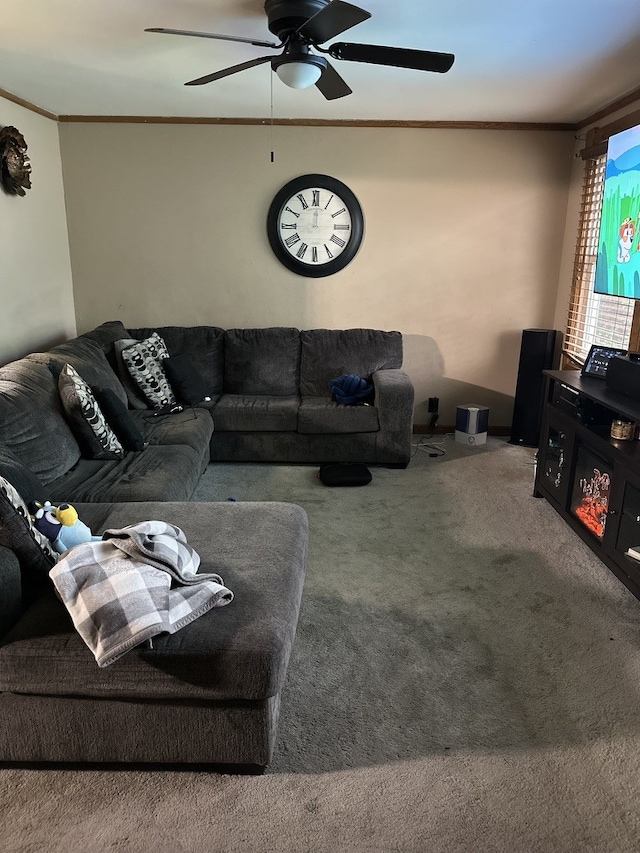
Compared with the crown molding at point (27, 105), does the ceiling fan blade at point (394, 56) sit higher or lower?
lower

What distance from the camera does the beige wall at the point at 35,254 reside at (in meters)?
4.02

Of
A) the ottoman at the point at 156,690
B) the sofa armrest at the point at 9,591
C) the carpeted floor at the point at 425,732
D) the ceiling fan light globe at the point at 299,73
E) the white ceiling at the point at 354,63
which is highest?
the white ceiling at the point at 354,63

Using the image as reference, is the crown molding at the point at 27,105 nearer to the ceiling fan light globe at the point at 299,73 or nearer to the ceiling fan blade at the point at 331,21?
the ceiling fan light globe at the point at 299,73

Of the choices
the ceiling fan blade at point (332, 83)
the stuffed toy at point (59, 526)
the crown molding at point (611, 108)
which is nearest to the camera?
the stuffed toy at point (59, 526)

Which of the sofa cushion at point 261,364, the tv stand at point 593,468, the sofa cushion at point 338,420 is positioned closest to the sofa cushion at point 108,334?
the sofa cushion at point 261,364

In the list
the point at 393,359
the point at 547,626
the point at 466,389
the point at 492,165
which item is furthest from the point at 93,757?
the point at 492,165

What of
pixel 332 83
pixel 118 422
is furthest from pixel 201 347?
pixel 332 83

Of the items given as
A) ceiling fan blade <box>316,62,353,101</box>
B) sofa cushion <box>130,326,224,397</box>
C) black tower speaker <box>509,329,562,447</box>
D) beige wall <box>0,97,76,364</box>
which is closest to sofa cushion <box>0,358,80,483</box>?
beige wall <box>0,97,76,364</box>

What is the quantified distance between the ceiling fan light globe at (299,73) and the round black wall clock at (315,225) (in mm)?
2118

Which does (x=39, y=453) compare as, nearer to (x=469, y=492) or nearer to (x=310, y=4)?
(x=310, y=4)

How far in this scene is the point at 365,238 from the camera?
498cm

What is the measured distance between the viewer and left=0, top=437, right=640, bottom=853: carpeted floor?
169cm

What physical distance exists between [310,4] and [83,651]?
2400 mm

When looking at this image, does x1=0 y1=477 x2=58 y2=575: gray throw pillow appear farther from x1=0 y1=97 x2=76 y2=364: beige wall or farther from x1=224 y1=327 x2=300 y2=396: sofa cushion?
x1=224 y1=327 x2=300 y2=396: sofa cushion
